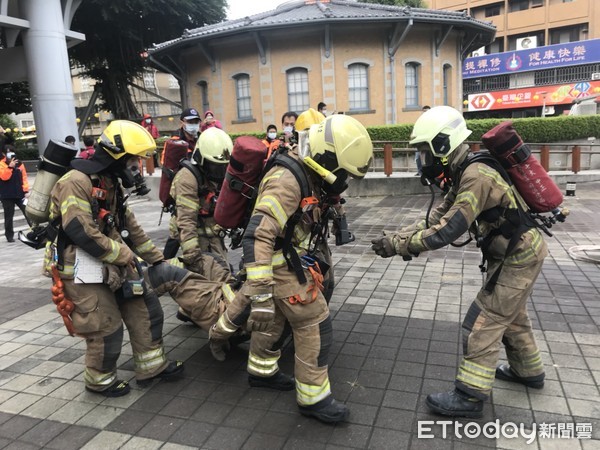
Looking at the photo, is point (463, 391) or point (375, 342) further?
point (375, 342)

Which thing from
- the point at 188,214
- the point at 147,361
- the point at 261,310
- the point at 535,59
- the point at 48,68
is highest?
the point at 535,59

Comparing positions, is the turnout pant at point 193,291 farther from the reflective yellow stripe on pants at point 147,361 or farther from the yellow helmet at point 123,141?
the yellow helmet at point 123,141

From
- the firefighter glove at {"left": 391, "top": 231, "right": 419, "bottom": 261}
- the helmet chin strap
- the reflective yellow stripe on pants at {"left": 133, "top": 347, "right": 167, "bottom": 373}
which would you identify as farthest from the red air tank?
the reflective yellow stripe on pants at {"left": 133, "top": 347, "right": 167, "bottom": 373}

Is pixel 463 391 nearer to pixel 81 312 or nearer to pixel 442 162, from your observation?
pixel 442 162

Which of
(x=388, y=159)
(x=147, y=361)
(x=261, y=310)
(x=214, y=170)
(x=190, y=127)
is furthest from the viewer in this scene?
(x=388, y=159)

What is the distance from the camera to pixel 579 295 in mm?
5207

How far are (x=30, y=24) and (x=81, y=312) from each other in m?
12.1

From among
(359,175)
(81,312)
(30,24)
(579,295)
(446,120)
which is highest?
(30,24)

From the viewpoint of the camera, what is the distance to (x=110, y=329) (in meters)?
3.42

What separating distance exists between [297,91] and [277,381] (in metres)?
16.5

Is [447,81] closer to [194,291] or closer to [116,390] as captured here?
[194,291]

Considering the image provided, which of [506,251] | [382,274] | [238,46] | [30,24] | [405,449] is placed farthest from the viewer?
[238,46]

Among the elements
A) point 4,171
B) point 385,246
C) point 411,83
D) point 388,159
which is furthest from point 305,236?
point 411,83

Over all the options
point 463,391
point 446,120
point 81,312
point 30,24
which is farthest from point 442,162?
point 30,24
